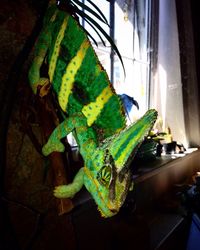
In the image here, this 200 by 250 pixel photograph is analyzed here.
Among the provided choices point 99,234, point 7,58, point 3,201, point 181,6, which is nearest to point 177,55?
point 181,6

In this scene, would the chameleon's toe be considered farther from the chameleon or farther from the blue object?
the blue object

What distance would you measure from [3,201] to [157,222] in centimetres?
166

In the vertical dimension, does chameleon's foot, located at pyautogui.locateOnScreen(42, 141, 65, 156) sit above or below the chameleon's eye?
above

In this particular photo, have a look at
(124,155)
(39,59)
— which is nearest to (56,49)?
(39,59)

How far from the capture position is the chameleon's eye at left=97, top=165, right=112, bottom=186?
45cm

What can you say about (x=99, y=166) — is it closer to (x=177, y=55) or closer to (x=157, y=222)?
(x=157, y=222)

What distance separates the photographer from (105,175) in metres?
0.46

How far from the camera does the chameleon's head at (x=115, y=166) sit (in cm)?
42

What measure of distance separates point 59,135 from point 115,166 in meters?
0.15

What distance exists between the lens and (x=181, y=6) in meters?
3.28

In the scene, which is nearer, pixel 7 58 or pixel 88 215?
pixel 7 58

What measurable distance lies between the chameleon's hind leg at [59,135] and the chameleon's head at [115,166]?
79 mm

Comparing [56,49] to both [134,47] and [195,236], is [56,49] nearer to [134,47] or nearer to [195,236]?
[195,236]

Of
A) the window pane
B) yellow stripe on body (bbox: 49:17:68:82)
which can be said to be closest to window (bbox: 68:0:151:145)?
the window pane
